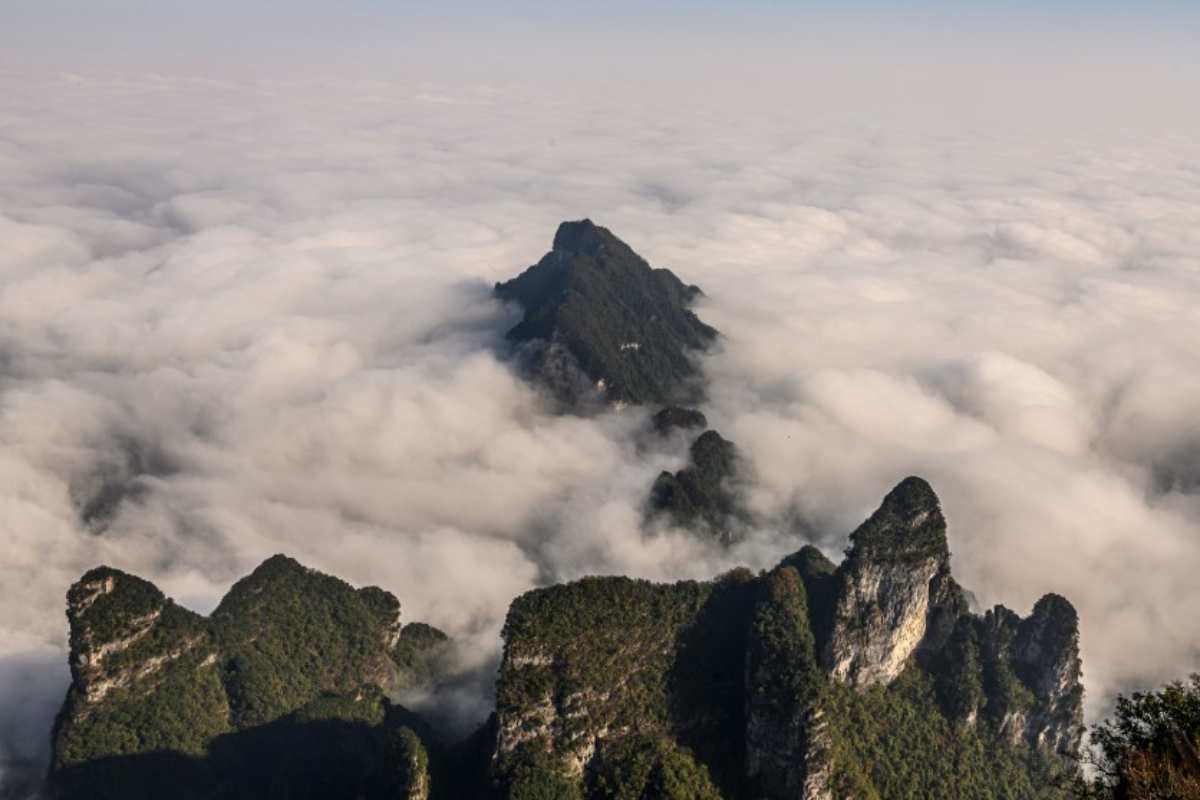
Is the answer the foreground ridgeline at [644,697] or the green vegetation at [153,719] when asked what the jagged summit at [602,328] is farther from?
the green vegetation at [153,719]

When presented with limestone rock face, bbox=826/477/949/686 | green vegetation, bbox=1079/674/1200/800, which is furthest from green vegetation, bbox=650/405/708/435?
green vegetation, bbox=1079/674/1200/800

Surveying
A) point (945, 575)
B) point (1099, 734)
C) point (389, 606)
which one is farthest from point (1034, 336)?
point (1099, 734)

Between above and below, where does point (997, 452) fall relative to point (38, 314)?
above

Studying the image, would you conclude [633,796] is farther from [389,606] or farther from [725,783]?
[389,606]

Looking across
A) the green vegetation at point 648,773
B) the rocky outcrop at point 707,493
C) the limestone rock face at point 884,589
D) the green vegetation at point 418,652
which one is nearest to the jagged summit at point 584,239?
the rocky outcrop at point 707,493

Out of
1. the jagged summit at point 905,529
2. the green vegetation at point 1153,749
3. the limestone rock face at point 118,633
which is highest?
the green vegetation at point 1153,749

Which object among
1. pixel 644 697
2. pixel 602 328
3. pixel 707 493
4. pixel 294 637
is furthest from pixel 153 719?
pixel 602 328
